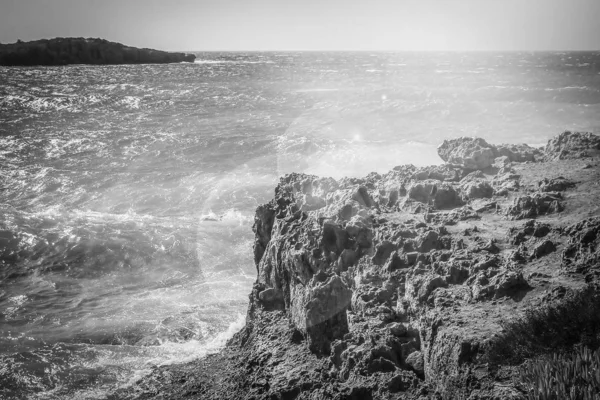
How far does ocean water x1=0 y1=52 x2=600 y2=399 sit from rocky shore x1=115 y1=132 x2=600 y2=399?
2646 mm

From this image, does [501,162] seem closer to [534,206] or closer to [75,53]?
[534,206]

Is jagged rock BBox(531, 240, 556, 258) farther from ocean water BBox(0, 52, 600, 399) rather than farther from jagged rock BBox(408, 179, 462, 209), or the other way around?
ocean water BBox(0, 52, 600, 399)

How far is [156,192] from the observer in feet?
69.4

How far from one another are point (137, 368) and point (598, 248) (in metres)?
9.38

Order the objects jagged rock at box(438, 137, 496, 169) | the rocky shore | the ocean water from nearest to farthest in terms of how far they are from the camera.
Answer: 1. the rocky shore
2. jagged rock at box(438, 137, 496, 169)
3. the ocean water

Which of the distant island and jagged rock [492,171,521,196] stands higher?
the distant island

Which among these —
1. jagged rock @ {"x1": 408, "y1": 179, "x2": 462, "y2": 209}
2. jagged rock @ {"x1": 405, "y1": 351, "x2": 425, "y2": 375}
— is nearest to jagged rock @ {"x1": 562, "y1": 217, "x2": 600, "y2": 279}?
jagged rock @ {"x1": 405, "y1": 351, "x2": 425, "y2": 375}

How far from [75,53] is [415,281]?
5145 inches

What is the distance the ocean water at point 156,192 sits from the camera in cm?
1055

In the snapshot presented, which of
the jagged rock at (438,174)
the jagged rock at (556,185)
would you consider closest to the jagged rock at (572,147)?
the jagged rock at (556,185)

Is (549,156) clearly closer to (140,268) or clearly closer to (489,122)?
(140,268)

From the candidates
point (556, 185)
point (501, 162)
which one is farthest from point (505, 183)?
point (501, 162)

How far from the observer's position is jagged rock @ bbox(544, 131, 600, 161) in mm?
9469

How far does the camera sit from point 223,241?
16.2m
